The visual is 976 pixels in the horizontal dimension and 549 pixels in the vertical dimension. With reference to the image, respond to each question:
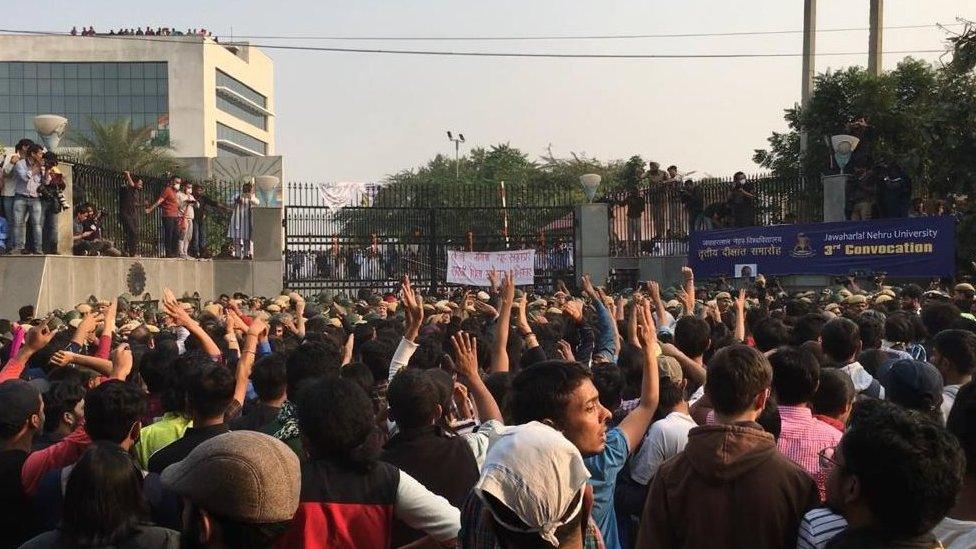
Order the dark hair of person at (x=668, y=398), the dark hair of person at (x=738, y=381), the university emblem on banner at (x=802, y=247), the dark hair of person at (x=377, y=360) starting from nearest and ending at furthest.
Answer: the dark hair of person at (x=738, y=381), the dark hair of person at (x=668, y=398), the dark hair of person at (x=377, y=360), the university emblem on banner at (x=802, y=247)

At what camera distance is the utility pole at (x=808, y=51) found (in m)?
27.0

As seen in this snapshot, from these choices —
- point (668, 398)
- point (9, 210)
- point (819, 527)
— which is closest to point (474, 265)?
point (9, 210)

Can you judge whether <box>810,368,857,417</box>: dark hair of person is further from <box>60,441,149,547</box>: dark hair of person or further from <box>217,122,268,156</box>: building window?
<box>217,122,268,156</box>: building window

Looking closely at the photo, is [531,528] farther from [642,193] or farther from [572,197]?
Result: [572,197]

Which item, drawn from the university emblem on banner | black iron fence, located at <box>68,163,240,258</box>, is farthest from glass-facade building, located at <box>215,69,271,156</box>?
the university emblem on banner

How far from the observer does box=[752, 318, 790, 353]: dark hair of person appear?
7211mm

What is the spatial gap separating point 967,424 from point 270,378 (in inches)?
124

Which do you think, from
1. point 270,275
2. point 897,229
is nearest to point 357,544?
point 897,229

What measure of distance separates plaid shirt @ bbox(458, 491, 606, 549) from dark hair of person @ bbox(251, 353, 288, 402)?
2.33m

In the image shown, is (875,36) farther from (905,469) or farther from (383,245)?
(905,469)

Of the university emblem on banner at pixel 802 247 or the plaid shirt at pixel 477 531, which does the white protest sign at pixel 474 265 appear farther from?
the plaid shirt at pixel 477 531

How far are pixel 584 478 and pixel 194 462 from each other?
969 millimetres

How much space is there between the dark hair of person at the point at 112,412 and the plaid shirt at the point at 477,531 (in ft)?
5.94

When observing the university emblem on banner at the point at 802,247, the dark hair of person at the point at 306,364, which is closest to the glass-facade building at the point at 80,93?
the university emblem on banner at the point at 802,247
